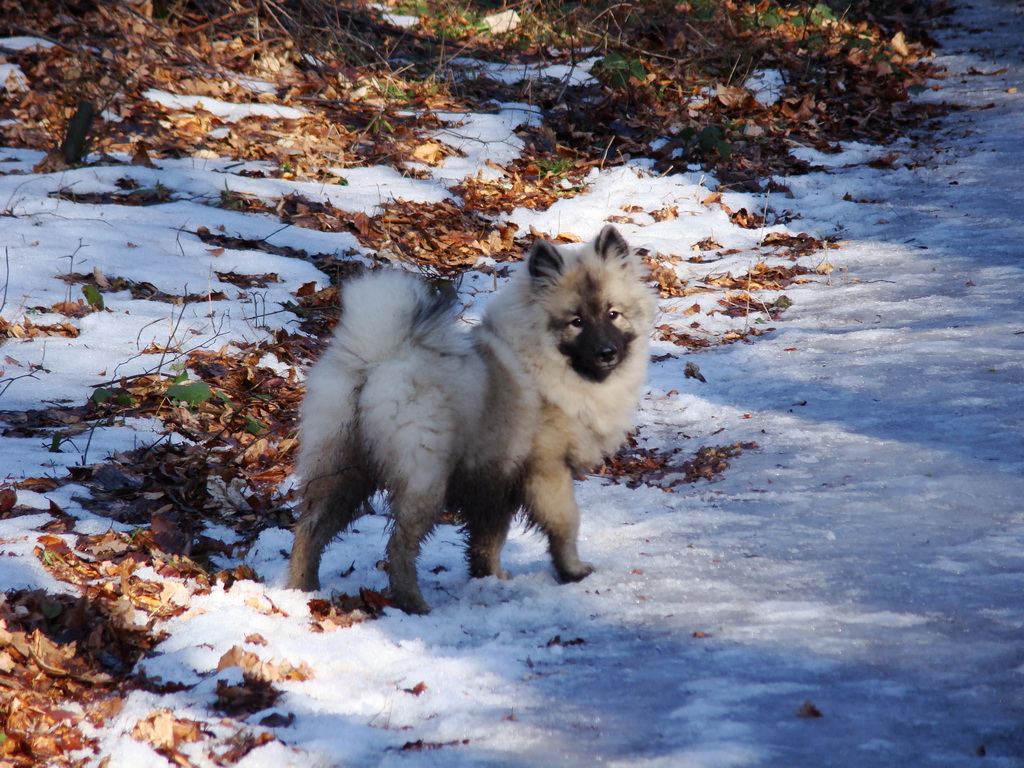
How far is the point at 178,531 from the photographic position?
3.80m

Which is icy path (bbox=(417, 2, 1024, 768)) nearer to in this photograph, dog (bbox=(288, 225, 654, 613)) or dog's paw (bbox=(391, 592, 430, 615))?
dog's paw (bbox=(391, 592, 430, 615))

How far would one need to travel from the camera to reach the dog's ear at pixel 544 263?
3.98m

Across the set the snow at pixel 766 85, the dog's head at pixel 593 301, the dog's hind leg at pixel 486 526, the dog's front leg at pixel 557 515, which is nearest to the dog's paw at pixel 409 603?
the dog's hind leg at pixel 486 526

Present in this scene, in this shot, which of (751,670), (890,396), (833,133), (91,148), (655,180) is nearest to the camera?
(751,670)

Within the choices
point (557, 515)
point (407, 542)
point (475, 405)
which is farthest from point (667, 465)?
point (407, 542)

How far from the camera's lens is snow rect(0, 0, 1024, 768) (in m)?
2.34

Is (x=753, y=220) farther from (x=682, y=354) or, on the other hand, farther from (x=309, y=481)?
(x=309, y=481)

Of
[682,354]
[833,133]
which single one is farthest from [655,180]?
[682,354]

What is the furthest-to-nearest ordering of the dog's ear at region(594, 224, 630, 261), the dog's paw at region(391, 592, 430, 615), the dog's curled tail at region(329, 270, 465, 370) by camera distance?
1. the dog's ear at region(594, 224, 630, 261)
2. the dog's paw at region(391, 592, 430, 615)
3. the dog's curled tail at region(329, 270, 465, 370)

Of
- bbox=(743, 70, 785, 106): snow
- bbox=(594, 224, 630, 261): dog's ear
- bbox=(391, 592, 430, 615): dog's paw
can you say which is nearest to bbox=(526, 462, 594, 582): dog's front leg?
bbox=(391, 592, 430, 615): dog's paw

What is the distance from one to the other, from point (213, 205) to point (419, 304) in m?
4.61

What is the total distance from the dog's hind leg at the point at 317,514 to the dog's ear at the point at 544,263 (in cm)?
126

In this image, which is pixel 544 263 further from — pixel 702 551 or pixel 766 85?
pixel 766 85

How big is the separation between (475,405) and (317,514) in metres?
0.78
